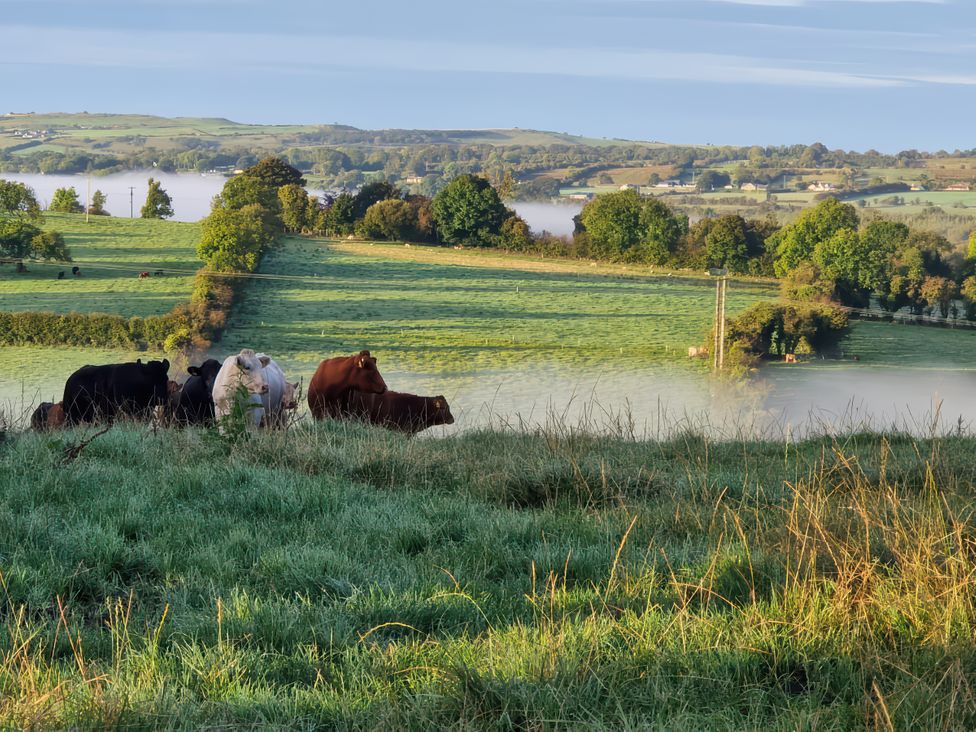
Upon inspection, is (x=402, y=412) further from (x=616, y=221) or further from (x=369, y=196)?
(x=369, y=196)

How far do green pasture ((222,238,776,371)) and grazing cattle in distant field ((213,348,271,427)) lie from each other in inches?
2102

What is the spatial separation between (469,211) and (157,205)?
3341cm

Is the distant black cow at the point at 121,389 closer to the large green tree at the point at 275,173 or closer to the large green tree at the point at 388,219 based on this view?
the large green tree at the point at 388,219

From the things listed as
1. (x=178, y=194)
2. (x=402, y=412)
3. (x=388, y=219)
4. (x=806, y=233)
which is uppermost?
(x=178, y=194)

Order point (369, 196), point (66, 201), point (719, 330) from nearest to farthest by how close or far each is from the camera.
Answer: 1. point (719, 330)
2. point (369, 196)
3. point (66, 201)

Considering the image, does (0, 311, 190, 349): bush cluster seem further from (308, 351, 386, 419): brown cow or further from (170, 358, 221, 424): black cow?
(170, 358, 221, 424): black cow

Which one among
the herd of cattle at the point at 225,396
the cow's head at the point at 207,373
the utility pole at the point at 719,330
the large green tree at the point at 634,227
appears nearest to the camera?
the herd of cattle at the point at 225,396

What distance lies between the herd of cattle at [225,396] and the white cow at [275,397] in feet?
0.03

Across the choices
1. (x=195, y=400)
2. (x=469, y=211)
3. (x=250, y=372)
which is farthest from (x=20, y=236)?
(x=250, y=372)

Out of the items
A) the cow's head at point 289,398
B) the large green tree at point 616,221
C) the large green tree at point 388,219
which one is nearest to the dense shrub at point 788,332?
the large green tree at point 616,221

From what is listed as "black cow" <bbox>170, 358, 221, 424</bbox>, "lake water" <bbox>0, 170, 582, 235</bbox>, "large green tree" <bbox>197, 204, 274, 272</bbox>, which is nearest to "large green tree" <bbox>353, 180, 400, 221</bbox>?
"lake water" <bbox>0, 170, 582, 235</bbox>

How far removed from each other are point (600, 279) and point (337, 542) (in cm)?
8827

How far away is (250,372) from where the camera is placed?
10539 mm

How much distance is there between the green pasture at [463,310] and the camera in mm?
71375
